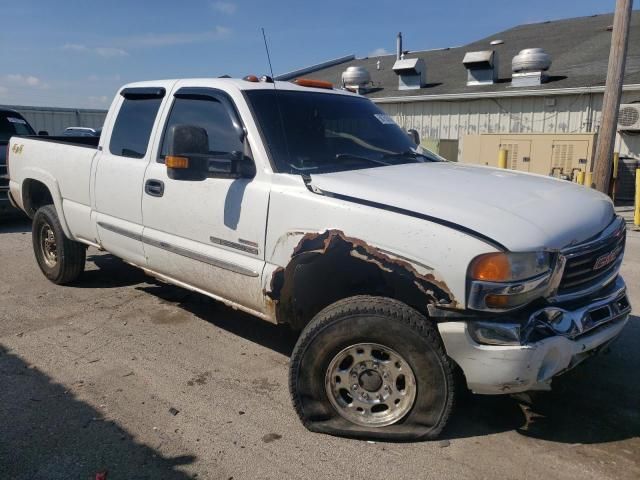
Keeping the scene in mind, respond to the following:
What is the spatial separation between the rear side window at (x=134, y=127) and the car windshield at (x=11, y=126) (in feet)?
20.5

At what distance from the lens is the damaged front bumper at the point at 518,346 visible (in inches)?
106

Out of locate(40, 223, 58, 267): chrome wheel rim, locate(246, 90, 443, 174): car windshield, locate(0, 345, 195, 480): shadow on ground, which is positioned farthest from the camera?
locate(40, 223, 58, 267): chrome wheel rim

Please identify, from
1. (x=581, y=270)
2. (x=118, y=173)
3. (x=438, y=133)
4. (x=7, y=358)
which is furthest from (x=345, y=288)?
(x=438, y=133)

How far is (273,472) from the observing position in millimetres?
2869

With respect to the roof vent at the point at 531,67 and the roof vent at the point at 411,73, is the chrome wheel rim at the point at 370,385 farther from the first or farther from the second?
the roof vent at the point at 411,73

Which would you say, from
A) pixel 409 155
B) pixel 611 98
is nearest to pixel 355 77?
pixel 611 98

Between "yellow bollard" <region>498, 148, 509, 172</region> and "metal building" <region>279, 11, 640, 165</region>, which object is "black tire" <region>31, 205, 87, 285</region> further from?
"metal building" <region>279, 11, 640, 165</region>

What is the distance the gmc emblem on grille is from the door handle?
2.93 meters

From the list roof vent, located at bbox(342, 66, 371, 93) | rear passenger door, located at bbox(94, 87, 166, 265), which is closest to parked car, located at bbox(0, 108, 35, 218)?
rear passenger door, located at bbox(94, 87, 166, 265)

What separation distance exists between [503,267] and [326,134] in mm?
1770

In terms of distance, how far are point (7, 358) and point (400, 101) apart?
16520mm

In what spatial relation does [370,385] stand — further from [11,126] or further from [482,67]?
[482,67]

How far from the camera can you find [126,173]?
4.55 m

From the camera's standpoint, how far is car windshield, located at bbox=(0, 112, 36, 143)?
1005 cm
